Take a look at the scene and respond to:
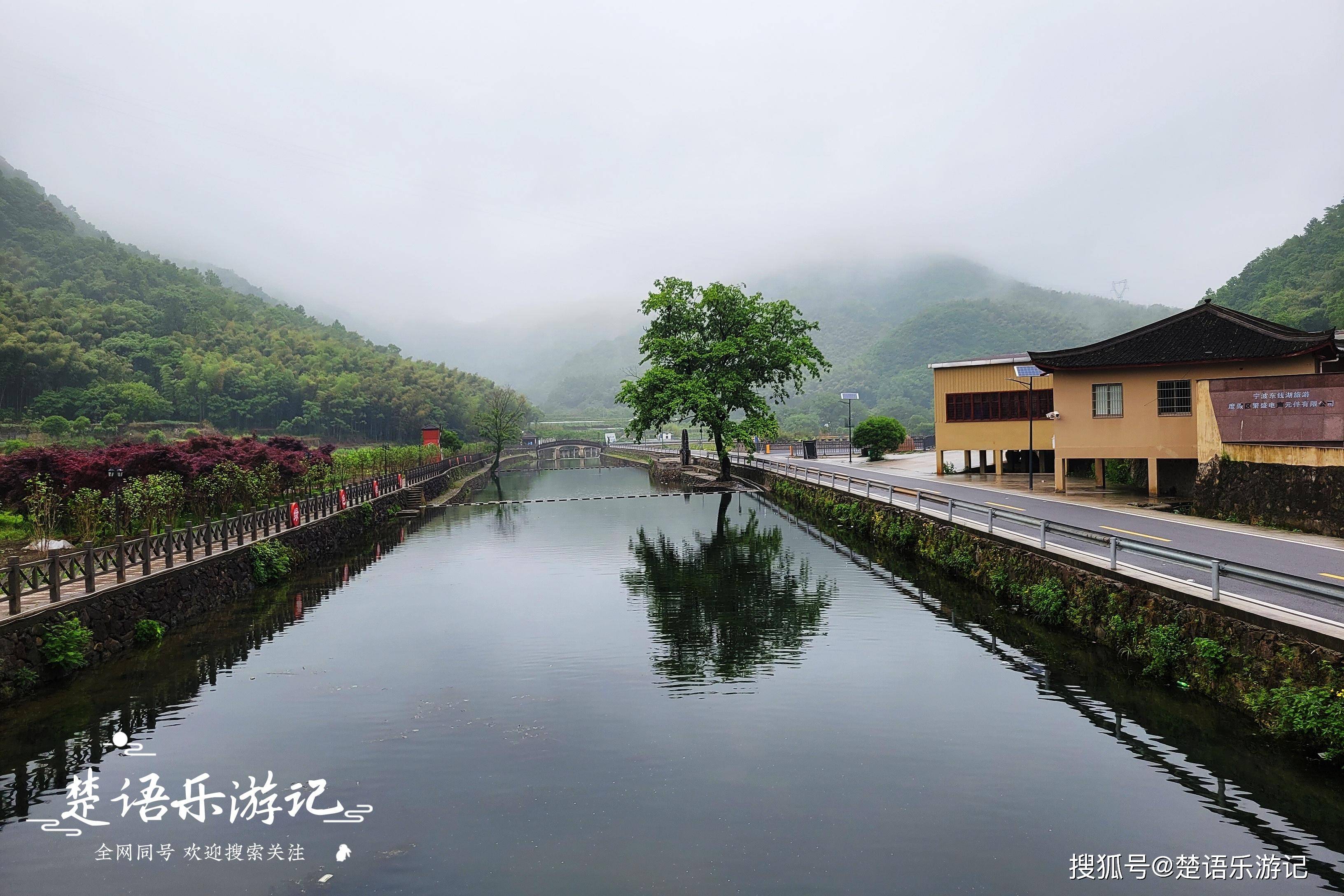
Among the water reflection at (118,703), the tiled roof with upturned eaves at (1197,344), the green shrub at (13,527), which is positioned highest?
the tiled roof with upturned eaves at (1197,344)

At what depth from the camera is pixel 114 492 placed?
2802 centimetres

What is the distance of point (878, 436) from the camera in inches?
2387

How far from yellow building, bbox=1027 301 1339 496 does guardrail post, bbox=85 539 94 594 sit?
97.8 feet

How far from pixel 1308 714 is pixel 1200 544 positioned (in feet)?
29.6

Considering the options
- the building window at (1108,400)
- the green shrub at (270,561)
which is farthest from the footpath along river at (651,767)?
the building window at (1108,400)

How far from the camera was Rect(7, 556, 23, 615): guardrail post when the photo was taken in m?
14.9

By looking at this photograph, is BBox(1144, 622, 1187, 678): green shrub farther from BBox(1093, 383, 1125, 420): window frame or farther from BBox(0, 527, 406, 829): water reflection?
BBox(1093, 383, 1125, 420): window frame

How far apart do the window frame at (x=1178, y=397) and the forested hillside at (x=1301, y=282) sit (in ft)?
237


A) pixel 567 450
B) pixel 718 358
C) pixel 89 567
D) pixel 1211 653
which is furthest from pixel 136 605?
pixel 567 450

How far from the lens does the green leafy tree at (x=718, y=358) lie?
5462cm

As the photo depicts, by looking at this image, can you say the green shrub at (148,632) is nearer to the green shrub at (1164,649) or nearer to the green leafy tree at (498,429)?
the green shrub at (1164,649)

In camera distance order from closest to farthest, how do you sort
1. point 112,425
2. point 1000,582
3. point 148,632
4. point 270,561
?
1. point 148,632
2. point 1000,582
3. point 270,561
4. point 112,425

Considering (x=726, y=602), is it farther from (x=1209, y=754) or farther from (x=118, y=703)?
(x=118, y=703)

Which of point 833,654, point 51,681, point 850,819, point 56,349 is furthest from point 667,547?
point 56,349
